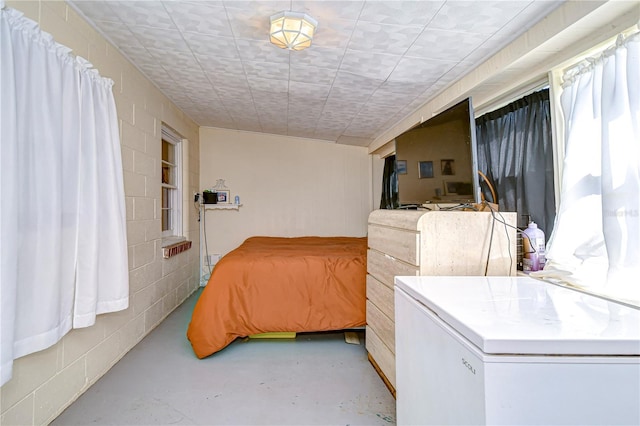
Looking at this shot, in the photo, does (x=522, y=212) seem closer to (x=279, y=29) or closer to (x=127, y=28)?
(x=279, y=29)

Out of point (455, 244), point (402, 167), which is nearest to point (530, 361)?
point (455, 244)

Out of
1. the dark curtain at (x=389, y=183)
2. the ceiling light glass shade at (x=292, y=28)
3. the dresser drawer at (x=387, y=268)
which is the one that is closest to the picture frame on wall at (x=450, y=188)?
the dresser drawer at (x=387, y=268)

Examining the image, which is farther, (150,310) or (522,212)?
(150,310)

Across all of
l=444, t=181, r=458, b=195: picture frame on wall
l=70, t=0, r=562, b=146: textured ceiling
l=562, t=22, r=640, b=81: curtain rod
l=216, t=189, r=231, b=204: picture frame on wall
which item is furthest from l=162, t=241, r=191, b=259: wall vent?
l=562, t=22, r=640, b=81: curtain rod

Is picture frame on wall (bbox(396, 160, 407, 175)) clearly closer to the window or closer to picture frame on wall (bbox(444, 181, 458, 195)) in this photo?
picture frame on wall (bbox(444, 181, 458, 195))

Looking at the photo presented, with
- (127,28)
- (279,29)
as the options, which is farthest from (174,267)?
(279,29)

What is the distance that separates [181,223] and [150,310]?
130 centimetres

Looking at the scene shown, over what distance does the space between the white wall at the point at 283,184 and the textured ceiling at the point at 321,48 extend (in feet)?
3.98

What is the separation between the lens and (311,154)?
4512 mm

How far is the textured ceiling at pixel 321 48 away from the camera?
155 cm

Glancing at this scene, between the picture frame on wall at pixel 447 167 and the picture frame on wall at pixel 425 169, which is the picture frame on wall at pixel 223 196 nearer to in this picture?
the picture frame on wall at pixel 425 169

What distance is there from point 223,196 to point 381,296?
123 inches

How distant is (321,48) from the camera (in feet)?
6.36

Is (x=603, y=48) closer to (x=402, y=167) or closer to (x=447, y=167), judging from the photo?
(x=447, y=167)
